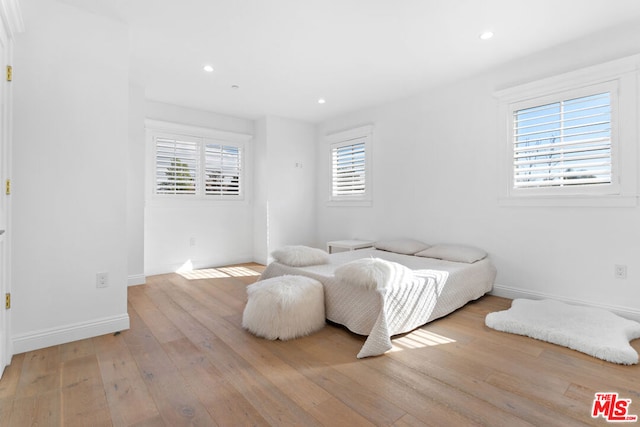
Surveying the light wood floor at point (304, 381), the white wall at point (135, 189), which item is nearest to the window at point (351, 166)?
the light wood floor at point (304, 381)

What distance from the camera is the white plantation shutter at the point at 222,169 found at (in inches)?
197

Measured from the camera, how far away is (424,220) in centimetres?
408

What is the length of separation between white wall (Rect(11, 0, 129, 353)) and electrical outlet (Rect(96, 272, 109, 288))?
3 centimetres

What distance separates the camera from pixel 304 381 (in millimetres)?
1742

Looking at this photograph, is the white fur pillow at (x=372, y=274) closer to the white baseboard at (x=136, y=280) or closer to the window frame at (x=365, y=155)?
the window frame at (x=365, y=155)

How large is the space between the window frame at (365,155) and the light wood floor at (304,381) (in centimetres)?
268

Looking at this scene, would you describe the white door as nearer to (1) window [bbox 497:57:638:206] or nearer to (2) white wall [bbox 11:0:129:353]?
(2) white wall [bbox 11:0:129:353]

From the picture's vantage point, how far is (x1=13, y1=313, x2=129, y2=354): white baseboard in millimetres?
2094

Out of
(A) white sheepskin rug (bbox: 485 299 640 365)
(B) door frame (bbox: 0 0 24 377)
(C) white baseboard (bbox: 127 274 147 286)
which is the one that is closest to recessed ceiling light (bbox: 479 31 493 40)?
(A) white sheepskin rug (bbox: 485 299 640 365)

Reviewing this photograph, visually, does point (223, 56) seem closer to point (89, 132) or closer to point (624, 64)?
point (89, 132)

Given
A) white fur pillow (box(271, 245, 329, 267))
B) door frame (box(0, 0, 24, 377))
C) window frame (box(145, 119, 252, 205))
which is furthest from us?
window frame (box(145, 119, 252, 205))

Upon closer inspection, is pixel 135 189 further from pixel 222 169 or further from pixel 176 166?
pixel 222 169

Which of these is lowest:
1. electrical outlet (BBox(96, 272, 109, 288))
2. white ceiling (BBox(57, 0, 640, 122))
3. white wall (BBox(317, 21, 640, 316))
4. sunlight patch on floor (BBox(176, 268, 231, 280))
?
sunlight patch on floor (BBox(176, 268, 231, 280))

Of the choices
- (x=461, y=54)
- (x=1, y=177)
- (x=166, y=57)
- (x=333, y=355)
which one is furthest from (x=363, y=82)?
(x=1, y=177)
